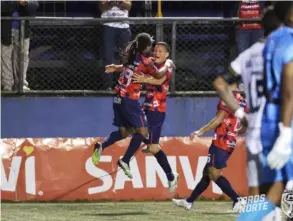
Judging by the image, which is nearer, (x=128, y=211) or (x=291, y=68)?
(x=291, y=68)

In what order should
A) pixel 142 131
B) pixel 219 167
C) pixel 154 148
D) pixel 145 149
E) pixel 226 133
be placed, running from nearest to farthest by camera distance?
pixel 226 133, pixel 219 167, pixel 154 148, pixel 142 131, pixel 145 149

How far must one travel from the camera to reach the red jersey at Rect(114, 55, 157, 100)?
14.8 m

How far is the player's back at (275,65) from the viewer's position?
655cm

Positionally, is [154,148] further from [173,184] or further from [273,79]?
[273,79]

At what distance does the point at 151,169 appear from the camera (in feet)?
50.6

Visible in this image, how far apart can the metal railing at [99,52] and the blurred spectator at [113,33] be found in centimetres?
10

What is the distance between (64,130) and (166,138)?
183 cm

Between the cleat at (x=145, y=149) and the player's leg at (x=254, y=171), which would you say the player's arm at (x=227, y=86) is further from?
the cleat at (x=145, y=149)

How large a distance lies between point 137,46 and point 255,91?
7967mm

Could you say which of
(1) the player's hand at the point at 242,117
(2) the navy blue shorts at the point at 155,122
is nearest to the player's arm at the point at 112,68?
(2) the navy blue shorts at the point at 155,122

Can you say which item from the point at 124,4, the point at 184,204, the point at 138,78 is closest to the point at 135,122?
the point at 138,78

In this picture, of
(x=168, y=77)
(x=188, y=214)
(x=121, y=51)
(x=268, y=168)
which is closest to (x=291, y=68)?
(x=268, y=168)

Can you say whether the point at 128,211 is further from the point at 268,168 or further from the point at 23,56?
the point at 268,168

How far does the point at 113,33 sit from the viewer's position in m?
16.2
